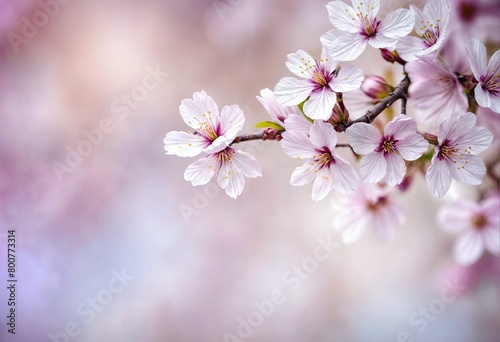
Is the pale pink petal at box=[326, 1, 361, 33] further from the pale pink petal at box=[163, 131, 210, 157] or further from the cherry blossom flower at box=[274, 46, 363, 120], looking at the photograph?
the pale pink petal at box=[163, 131, 210, 157]

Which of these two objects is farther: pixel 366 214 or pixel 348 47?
pixel 366 214

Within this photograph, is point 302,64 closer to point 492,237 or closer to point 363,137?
point 363,137

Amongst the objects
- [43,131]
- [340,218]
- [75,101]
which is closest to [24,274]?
[43,131]

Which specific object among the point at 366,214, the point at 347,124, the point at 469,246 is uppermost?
the point at 347,124

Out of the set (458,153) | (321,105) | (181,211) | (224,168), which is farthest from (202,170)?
(181,211)

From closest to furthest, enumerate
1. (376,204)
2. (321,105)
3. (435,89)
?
(321,105) < (435,89) < (376,204)

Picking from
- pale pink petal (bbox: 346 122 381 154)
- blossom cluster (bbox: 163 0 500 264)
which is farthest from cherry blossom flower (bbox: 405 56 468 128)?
pale pink petal (bbox: 346 122 381 154)

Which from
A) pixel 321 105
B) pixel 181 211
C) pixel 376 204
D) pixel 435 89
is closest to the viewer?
pixel 321 105

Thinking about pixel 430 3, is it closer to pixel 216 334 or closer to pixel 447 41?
pixel 447 41
